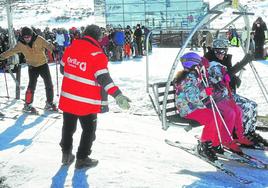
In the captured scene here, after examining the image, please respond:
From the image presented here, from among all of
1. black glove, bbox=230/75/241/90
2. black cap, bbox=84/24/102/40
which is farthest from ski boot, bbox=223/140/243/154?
black cap, bbox=84/24/102/40

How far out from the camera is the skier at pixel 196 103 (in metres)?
5.38

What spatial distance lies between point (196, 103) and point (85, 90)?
137cm

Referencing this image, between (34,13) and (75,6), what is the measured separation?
8291mm

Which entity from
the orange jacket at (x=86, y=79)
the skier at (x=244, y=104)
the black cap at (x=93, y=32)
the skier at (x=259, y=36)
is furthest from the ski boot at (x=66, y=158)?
the skier at (x=259, y=36)

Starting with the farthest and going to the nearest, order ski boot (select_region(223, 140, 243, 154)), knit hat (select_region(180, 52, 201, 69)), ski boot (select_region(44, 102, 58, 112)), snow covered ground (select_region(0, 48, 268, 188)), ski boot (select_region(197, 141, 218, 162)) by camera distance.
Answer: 1. ski boot (select_region(44, 102, 58, 112))
2. ski boot (select_region(223, 140, 243, 154))
3. knit hat (select_region(180, 52, 201, 69))
4. ski boot (select_region(197, 141, 218, 162))
5. snow covered ground (select_region(0, 48, 268, 188))

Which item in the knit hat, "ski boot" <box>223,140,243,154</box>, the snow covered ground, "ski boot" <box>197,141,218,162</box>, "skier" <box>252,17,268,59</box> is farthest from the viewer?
"skier" <box>252,17,268,59</box>

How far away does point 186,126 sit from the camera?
5.69m

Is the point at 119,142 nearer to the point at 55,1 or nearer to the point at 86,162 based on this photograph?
the point at 86,162

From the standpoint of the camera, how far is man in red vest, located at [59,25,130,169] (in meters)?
4.88

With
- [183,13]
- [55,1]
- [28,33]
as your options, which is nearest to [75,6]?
[55,1]

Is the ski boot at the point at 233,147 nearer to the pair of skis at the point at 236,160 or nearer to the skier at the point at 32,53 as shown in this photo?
the pair of skis at the point at 236,160

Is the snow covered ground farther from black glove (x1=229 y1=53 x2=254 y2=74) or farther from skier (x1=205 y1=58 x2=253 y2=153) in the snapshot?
black glove (x1=229 y1=53 x2=254 y2=74)

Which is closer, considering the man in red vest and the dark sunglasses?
the man in red vest

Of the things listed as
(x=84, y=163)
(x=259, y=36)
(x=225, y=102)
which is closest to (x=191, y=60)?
(x=225, y=102)
